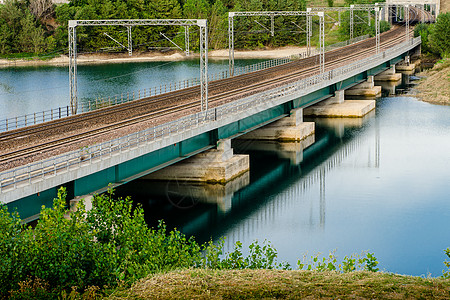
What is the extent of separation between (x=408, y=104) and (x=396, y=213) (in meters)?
52.9

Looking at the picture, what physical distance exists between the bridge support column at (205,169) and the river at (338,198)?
613 mm

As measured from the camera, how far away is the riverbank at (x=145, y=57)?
171750 mm

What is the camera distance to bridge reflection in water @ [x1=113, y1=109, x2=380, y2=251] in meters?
43.7

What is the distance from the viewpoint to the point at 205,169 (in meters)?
51.3

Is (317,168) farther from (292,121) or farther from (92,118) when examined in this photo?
(92,118)

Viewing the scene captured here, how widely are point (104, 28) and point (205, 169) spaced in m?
128

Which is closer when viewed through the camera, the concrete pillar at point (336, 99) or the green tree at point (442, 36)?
the concrete pillar at point (336, 99)

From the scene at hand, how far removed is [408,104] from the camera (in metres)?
95.0

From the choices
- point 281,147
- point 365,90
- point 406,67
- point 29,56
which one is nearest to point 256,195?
point 281,147

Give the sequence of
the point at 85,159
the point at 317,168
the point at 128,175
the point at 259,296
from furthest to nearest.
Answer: the point at 317,168 → the point at 128,175 → the point at 85,159 → the point at 259,296

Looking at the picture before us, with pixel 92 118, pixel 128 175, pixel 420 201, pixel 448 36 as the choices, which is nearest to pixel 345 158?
pixel 420 201

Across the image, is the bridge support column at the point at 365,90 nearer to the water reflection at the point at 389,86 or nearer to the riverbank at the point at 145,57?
the water reflection at the point at 389,86

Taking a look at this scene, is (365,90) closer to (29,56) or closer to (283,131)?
(283,131)

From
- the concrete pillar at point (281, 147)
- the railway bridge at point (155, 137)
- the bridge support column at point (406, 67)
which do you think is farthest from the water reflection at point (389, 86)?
the concrete pillar at point (281, 147)
